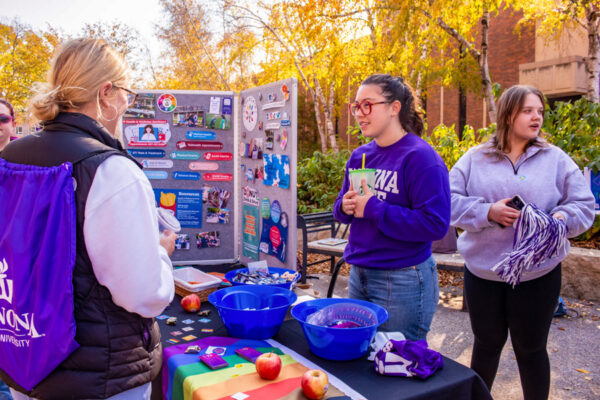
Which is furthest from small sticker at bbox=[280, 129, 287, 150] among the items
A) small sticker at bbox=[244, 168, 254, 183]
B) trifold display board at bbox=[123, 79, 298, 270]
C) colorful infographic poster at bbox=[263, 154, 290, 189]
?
small sticker at bbox=[244, 168, 254, 183]

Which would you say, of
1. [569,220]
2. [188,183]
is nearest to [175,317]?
[188,183]

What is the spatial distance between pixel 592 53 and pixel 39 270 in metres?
7.88

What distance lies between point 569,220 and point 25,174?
Result: 2.20 m

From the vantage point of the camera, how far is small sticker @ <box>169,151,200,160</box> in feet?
10.5

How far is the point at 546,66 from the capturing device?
612 inches

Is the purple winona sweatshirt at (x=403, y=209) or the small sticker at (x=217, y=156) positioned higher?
the small sticker at (x=217, y=156)

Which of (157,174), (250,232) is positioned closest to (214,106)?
(157,174)

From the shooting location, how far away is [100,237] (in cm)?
112

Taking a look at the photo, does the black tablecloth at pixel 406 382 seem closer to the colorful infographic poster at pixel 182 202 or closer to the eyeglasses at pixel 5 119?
the colorful infographic poster at pixel 182 202

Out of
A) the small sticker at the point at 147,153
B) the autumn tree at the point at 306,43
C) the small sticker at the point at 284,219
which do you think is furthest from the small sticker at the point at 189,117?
the autumn tree at the point at 306,43

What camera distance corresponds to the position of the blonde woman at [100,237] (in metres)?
1.13

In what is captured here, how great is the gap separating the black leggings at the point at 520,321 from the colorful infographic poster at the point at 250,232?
138 cm

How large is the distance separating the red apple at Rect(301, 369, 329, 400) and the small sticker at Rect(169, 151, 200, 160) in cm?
219

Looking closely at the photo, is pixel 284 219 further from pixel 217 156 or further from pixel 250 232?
pixel 217 156
